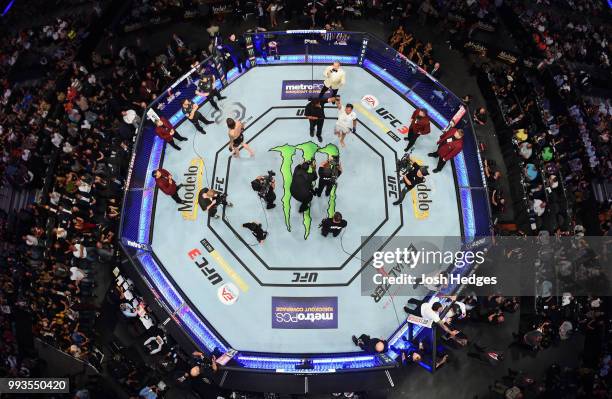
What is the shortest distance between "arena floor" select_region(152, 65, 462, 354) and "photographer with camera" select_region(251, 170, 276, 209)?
586 mm

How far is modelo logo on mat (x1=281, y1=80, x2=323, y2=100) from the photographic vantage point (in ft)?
41.9

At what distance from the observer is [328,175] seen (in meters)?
9.82

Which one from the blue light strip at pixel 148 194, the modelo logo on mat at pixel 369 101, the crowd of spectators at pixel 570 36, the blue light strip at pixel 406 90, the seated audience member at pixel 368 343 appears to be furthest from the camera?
the crowd of spectators at pixel 570 36

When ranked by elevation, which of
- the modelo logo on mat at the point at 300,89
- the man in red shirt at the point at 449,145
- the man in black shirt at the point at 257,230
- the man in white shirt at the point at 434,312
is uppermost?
the modelo logo on mat at the point at 300,89

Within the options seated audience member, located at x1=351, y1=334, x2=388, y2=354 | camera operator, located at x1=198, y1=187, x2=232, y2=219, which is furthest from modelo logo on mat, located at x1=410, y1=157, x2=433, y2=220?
camera operator, located at x1=198, y1=187, x2=232, y2=219

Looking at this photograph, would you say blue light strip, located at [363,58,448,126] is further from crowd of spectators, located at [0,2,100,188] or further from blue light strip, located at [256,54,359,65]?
crowd of spectators, located at [0,2,100,188]

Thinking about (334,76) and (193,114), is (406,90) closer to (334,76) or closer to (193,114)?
(334,76)

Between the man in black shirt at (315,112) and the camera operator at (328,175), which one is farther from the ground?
the man in black shirt at (315,112)

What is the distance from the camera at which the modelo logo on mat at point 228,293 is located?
10.4m

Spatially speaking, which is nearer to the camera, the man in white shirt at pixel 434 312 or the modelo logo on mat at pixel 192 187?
the man in white shirt at pixel 434 312

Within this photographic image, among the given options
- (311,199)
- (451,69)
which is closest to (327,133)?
(311,199)

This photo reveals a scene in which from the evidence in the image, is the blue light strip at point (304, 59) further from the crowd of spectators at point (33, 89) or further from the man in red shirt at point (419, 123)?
the crowd of spectators at point (33, 89)

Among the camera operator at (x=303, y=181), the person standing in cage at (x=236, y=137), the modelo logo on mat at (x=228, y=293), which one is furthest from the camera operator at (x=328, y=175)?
the modelo logo on mat at (x=228, y=293)

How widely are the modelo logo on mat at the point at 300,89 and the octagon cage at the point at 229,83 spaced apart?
73cm
